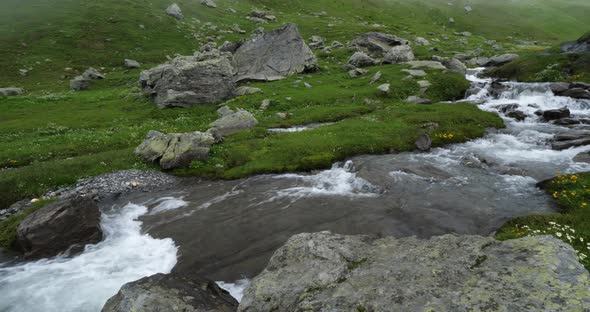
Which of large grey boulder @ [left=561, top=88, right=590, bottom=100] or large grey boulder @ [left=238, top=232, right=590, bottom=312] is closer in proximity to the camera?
large grey boulder @ [left=238, top=232, right=590, bottom=312]

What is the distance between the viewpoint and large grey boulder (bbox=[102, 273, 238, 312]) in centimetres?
1020

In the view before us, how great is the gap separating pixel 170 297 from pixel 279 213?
9.51 metres

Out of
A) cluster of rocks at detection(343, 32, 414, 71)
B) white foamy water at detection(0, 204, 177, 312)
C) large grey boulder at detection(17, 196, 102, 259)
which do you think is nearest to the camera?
white foamy water at detection(0, 204, 177, 312)

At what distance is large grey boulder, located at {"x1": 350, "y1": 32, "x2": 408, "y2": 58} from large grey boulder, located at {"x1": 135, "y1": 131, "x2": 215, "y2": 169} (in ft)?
168

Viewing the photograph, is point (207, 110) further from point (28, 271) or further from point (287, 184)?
point (28, 271)

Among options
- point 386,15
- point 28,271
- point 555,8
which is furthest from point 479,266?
point 555,8

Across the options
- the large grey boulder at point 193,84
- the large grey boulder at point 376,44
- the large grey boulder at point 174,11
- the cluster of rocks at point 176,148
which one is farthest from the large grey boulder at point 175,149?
the large grey boulder at point 174,11

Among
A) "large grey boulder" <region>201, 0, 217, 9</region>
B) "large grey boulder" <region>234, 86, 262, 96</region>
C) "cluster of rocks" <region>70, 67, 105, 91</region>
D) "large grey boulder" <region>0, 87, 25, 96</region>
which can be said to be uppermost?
"large grey boulder" <region>201, 0, 217, 9</region>

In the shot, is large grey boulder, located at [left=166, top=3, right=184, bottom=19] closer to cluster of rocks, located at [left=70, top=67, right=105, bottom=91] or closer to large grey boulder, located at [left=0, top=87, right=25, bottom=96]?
cluster of rocks, located at [left=70, top=67, right=105, bottom=91]

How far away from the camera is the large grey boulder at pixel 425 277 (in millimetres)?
6965

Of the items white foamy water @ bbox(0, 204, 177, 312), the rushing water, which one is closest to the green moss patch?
the rushing water

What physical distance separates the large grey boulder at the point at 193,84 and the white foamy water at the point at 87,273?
92.3ft

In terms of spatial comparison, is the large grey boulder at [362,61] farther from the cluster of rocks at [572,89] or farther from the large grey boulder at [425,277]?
the large grey boulder at [425,277]

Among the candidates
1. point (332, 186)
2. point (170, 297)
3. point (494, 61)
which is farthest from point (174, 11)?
point (170, 297)
